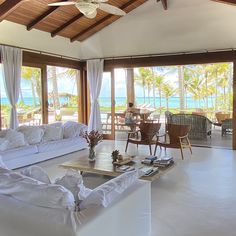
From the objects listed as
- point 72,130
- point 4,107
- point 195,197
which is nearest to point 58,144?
point 72,130

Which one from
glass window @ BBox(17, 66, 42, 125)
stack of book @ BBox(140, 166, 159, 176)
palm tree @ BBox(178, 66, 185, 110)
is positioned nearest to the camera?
stack of book @ BBox(140, 166, 159, 176)

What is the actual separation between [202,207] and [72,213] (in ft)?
6.88

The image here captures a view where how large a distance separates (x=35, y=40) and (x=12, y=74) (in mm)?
1209

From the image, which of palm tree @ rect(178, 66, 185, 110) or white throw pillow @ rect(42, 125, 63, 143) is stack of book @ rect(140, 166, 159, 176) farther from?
palm tree @ rect(178, 66, 185, 110)

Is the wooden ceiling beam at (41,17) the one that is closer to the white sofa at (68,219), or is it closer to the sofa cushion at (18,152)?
the sofa cushion at (18,152)

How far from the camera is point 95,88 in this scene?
8664 millimetres

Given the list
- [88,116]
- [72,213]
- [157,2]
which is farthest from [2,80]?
[72,213]

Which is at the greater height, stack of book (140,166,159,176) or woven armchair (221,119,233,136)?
woven armchair (221,119,233,136)

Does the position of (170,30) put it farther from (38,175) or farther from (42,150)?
(38,175)

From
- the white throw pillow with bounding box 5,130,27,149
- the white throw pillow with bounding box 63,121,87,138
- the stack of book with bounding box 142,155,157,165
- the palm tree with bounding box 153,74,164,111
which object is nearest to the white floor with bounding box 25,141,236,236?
the stack of book with bounding box 142,155,157,165

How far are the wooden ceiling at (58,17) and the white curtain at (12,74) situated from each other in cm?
73

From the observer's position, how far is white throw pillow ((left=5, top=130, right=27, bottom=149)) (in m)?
5.29

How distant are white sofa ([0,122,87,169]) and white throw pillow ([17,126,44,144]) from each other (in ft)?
0.29

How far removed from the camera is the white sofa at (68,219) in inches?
71.3
